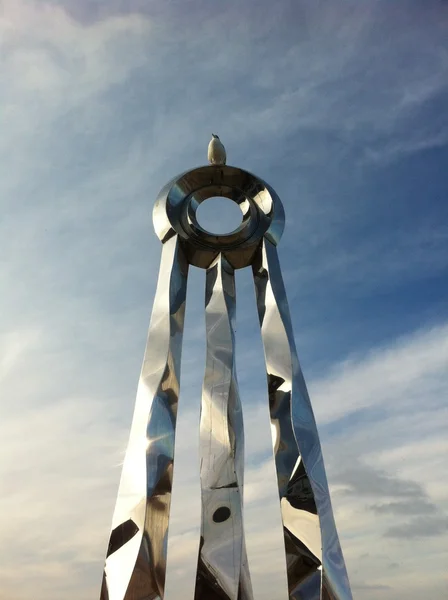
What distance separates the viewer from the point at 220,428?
36.4 ft

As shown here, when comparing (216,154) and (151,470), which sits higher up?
(216,154)

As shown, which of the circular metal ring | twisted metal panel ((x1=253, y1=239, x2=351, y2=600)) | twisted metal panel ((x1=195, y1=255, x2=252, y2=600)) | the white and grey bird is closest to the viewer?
twisted metal panel ((x1=195, y1=255, x2=252, y2=600))

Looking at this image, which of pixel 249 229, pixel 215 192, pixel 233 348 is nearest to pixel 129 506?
pixel 233 348

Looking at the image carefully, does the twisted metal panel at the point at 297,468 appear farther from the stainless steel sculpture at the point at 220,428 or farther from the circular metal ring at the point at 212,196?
the circular metal ring at the point at 212,196

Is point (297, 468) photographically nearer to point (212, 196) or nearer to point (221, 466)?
point (221, 466)

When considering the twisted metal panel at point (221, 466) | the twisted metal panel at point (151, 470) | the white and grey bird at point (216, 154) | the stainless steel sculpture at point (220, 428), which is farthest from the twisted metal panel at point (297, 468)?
the white and grey bird at point (216, 154)

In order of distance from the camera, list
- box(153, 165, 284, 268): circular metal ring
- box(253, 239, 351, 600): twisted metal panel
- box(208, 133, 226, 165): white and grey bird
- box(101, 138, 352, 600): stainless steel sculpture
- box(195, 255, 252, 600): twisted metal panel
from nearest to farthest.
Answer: box(195, 255, 252, 600): twisted metal panel, box(101, 138, 352, 600): stainless steel sculpture, box(253, 239, 351, 600): twisted metal panel, box(153, 165, 284, 268): circular metal ring, box(208, 133, 226, 165): white and grey bird

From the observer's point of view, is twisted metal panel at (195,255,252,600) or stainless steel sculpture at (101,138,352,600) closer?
twisted metal panel at (195,255,252,600)

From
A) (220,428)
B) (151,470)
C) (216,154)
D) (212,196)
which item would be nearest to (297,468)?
(220,428)

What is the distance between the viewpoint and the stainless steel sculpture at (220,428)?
9.93 m

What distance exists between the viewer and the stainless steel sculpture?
9930 millimetres

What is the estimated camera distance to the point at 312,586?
9992 mm

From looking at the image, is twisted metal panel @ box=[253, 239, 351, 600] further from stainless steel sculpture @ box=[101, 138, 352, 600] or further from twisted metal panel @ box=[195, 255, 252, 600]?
twisted metal panel @ box=[195, 255, 252, 600]

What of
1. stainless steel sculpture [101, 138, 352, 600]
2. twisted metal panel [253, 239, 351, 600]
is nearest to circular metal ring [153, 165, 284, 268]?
stainless steel sculpture [101, 138, 352, 600]
